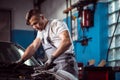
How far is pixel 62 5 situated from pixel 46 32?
5.63 metres

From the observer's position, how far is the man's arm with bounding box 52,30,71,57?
3.20 metres

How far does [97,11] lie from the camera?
691 cm

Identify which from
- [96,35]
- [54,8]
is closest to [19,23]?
[54,8]

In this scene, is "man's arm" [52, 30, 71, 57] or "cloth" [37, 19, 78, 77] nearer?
"man's arm" [52, 30, 71, 57]

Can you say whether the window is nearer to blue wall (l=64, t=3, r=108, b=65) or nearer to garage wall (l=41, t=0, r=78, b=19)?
blue wall (l=64, t=3, r=108, b=65)

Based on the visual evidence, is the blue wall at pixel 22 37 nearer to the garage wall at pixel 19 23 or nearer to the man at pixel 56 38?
the garage wall at pixel 19 23

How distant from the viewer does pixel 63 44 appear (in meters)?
3.24

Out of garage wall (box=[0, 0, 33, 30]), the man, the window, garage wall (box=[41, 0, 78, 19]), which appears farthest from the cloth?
garage wall (box=[0, 0, 33, 30])

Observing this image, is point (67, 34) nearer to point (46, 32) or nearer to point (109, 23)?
point (46, 32)

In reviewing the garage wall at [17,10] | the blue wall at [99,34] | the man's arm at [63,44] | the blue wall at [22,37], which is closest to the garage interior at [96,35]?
the blue wall at [99,34]

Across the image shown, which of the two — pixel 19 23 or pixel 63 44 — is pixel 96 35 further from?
pixel 19 23

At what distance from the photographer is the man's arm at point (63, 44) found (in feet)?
10.5

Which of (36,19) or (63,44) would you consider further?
(36,19)

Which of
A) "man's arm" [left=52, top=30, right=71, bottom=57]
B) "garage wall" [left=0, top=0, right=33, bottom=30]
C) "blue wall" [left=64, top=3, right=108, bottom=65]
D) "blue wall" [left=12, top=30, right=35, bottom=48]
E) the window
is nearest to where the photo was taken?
"man's arm" [left=52, top=30, right=71, bottom=57]
